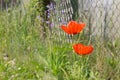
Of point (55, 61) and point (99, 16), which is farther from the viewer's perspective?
point (99, 16)

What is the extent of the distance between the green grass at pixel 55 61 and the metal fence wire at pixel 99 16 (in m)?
0.40

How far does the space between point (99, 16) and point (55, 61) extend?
1633mm

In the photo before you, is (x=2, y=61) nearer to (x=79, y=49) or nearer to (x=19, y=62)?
(x=19, y=62)

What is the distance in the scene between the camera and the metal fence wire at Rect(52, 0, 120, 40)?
421cm

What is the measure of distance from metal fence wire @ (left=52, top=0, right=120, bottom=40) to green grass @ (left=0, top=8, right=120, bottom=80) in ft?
1.33

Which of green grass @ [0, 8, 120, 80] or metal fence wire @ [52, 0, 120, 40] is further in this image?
metal fence wire @ [52, 0, 120, 40]

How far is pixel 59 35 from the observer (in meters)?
4.15

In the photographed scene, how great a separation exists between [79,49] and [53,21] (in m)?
2.06

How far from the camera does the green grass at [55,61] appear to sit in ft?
10.0

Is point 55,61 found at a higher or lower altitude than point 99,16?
lower

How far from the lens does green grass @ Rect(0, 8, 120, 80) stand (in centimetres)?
305

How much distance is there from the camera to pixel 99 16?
4727mm

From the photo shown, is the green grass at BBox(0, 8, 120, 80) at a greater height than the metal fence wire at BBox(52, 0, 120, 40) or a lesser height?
lesser

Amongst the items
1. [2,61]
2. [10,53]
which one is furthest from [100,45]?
[10,53]
